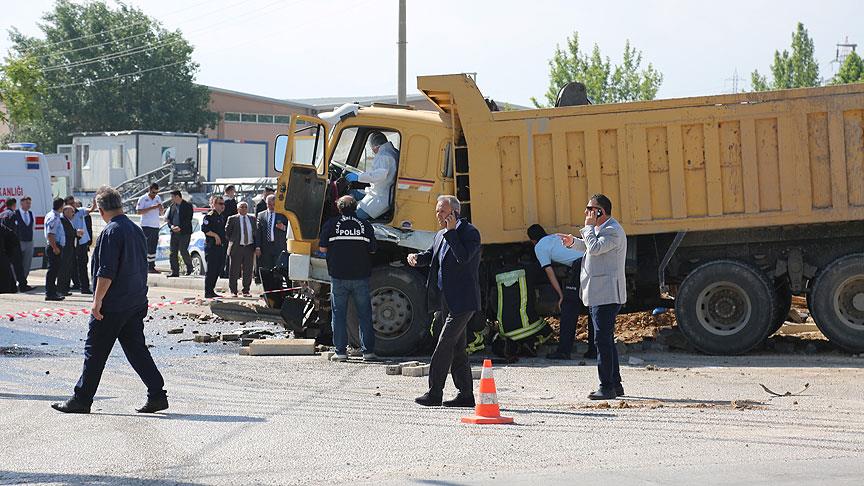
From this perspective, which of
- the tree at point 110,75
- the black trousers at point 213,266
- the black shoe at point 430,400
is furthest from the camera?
the tree at point 110,75

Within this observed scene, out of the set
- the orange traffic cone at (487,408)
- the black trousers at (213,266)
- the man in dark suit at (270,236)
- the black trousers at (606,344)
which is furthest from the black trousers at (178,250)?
the orange traffic cone at (487,408)

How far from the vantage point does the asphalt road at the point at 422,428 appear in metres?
7.77

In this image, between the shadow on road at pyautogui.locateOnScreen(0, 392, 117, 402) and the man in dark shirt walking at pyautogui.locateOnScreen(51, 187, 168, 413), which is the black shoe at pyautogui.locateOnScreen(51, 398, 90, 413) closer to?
the man in dark shirt walking at pyautogui.locateOnScreen(51, 187, 168, 413)

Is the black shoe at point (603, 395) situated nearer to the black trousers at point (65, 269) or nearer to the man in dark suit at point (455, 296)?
the man in dark suit at point (455, 296)

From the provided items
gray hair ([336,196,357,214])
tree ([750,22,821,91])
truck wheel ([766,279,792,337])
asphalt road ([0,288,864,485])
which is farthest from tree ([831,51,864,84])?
gray hair ([336,196,357,214])

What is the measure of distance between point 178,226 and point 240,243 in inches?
152

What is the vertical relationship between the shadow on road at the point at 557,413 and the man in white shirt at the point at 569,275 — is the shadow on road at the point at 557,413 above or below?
below

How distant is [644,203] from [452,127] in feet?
7.76

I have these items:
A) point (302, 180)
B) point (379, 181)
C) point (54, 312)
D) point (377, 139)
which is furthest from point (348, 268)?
point (54, 312)

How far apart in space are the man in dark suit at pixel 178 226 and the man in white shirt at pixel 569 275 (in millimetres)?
12573

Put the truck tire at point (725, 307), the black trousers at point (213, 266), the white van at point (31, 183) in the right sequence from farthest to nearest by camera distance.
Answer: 1. the white van at point (31, 183)
2. the black trousers at point (213, 266)
3. the truck tire at point (725, 307)

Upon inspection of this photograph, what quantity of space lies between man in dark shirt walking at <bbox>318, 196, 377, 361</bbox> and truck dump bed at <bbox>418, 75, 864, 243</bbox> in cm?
143

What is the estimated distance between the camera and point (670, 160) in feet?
47.1

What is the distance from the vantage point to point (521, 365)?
13.9 m
